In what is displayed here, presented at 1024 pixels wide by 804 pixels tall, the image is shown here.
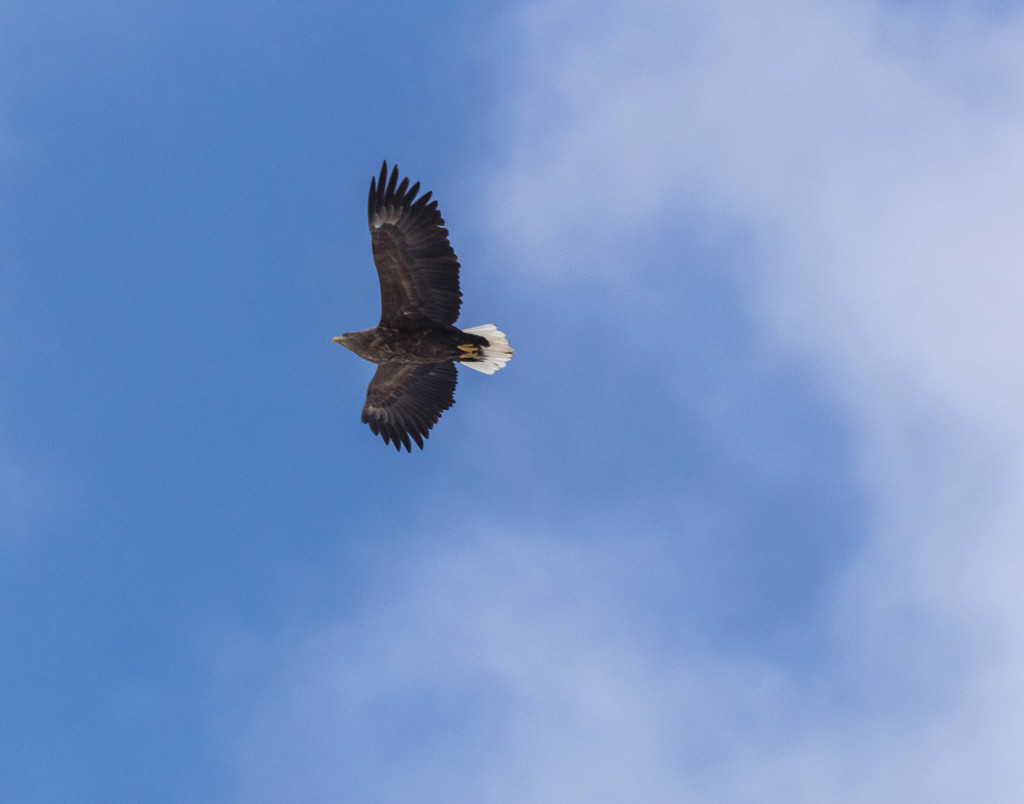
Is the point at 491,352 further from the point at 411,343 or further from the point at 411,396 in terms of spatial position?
the point at 411,396

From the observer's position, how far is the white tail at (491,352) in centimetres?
1689

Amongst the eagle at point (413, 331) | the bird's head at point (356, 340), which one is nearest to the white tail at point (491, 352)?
the eagle at point (413, 331)

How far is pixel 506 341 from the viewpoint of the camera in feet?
55.9

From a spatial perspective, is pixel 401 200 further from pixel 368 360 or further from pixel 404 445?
pixel 404 445

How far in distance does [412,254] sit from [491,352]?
226cm

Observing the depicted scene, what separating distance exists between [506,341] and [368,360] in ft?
7.69

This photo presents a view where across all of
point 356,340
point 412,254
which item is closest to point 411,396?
point 356,340

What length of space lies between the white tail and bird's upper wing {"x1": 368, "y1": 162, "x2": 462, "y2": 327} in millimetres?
785

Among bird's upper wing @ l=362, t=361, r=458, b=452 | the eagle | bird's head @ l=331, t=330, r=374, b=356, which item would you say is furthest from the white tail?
bird's head @ l=331, t=330, r=374, b=356

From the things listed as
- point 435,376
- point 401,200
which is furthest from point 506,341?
point 401,200

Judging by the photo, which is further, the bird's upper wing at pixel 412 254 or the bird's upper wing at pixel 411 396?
the bird's upper wing at pixel 411 396

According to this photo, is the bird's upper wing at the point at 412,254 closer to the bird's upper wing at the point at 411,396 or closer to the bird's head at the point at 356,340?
the bird's head at the point at 356,340

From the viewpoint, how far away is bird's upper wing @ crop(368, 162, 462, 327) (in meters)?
15.6

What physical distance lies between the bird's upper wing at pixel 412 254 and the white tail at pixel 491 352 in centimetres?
78
